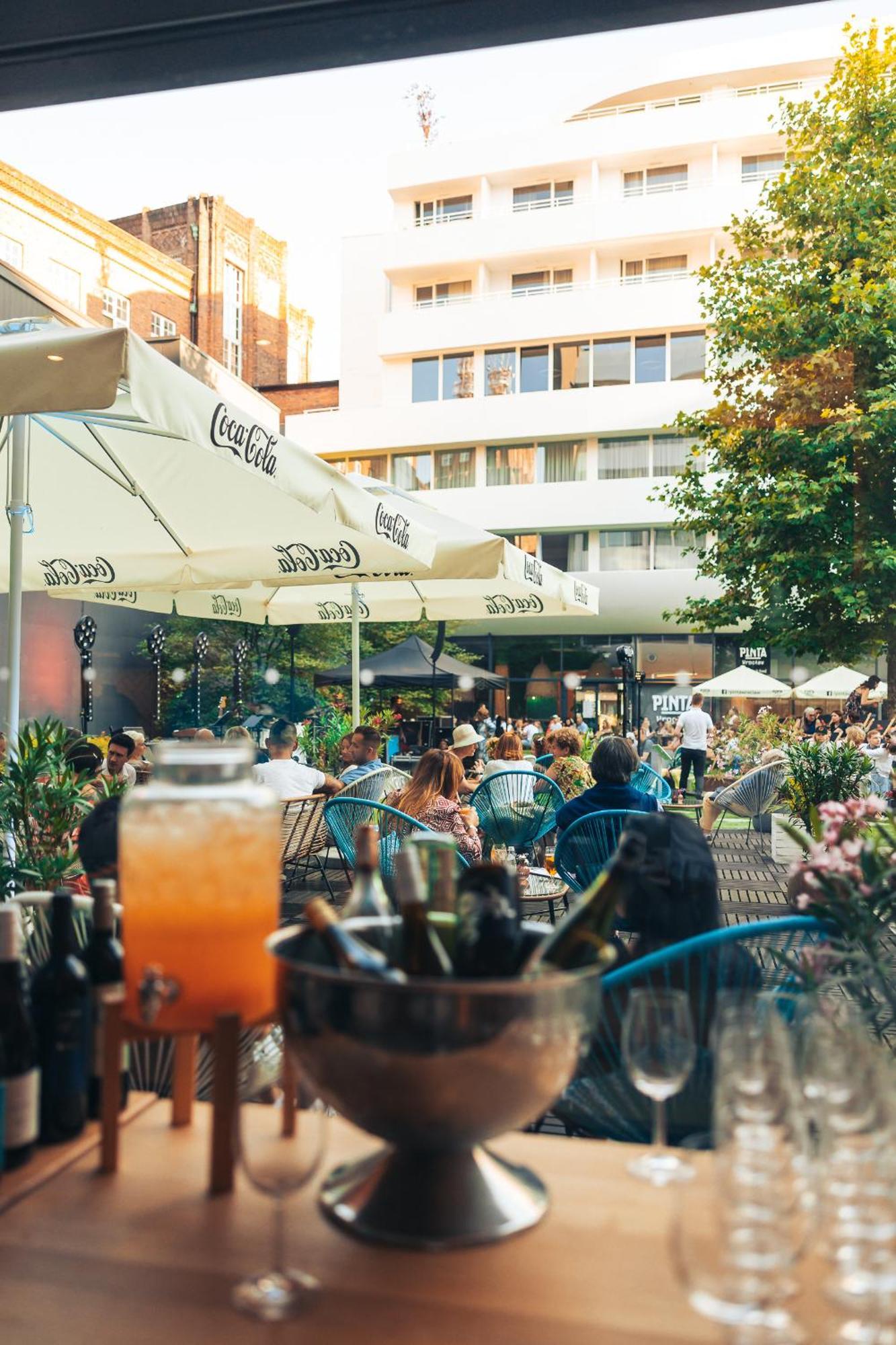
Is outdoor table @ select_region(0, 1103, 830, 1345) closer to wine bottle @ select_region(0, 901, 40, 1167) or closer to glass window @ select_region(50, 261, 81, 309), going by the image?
wine bottle @ select_region(0, 901, 40, 1167)

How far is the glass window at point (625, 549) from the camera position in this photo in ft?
88.9

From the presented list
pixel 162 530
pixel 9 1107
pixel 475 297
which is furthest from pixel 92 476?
pixel 475 297

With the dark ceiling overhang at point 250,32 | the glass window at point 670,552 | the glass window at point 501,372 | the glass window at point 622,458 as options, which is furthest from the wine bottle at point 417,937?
the glass window at point 501,372

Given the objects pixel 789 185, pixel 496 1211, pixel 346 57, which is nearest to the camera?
pixel 496 1211

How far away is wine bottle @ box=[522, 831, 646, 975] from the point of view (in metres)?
1.25

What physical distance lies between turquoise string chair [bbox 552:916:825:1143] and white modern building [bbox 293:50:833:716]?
981 inches

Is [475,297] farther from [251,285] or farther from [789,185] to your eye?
[789,185]

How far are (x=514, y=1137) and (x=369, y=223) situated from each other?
30.5 meters

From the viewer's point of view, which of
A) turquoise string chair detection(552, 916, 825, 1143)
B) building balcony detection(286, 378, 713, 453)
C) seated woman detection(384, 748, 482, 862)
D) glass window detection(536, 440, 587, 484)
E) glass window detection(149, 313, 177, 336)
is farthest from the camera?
glass window detection(536, 440, 587, 484)

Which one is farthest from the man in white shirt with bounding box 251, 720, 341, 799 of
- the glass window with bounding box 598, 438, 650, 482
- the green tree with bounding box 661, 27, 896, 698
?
the glass window with bounding box 598, 438, 650, 482

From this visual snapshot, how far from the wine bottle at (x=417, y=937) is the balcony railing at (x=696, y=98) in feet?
88.7

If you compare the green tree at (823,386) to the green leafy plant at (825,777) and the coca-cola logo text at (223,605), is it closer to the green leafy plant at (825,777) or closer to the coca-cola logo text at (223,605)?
the green leafy plant at (825,777)

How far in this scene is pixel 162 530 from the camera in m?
6.57

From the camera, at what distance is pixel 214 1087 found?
3.93 feet
